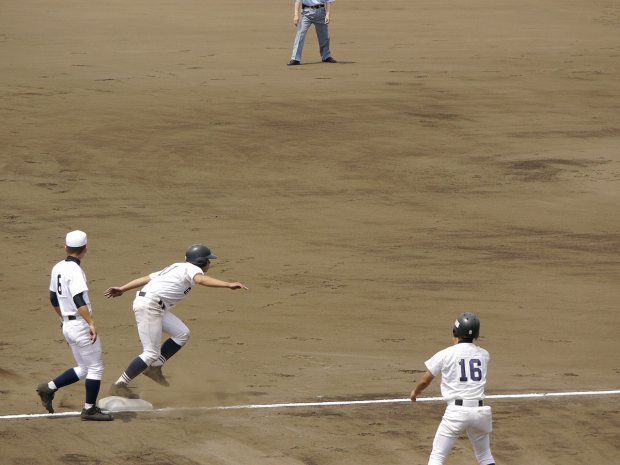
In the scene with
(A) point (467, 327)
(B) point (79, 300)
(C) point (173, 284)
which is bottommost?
(C) point (173, 284)

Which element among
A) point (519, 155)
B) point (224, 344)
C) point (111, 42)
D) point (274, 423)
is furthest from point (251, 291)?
point (111, 42)

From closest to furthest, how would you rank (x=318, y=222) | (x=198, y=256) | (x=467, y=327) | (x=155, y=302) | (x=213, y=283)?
(x=467, y=327) < (x=213, y=283) < (x=155, y=302) < (x=198, y=256) < (x=318, y=222)

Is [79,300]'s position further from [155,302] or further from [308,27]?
[308,27]

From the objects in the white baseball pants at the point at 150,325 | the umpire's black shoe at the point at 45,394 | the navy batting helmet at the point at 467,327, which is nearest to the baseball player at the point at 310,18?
the white baseball pants at the point at 150,325

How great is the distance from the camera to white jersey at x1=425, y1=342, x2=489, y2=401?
9547mm

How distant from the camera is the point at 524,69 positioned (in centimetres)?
2772

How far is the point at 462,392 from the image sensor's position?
955 cm

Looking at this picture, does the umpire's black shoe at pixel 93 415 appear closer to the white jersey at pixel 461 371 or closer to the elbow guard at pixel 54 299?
the elbow guard at pixel 54 299

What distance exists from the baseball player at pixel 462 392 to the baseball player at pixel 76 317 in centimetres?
308

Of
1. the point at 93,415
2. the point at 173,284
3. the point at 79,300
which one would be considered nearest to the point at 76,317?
the point at 79,300

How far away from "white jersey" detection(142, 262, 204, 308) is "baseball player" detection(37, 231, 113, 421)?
0.93 meters

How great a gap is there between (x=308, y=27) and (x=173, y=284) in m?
15.5

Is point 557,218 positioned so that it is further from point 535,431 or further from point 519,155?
point 535,431

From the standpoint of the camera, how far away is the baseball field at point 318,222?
11453mm
